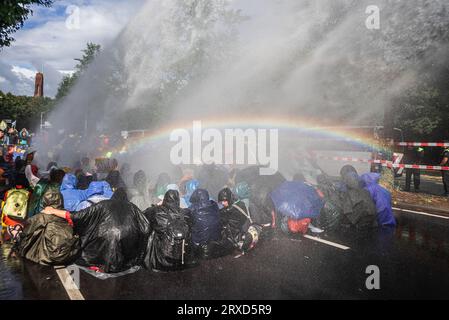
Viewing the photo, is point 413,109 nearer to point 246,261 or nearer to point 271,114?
point 271,114

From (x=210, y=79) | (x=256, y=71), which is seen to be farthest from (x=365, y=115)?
(x=210, y=79)

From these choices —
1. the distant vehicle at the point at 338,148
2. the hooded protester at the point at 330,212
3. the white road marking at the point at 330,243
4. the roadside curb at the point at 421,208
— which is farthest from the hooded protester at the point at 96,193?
the roadside curb at the point at 421,208

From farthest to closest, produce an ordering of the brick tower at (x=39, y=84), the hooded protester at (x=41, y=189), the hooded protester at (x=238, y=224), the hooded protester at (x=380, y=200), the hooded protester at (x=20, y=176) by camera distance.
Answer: the brick tower at (x=39, y=84)
the hooded protester at (x=380, y=200)
the hooded protester at (x=20, y=176)
the hooded protester at (x=41, y=189)
the hooded protester at (x=238, y=224)

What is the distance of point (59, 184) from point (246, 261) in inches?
125

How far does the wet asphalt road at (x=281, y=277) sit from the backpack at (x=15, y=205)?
490 mm

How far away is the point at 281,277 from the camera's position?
4016 millimetres

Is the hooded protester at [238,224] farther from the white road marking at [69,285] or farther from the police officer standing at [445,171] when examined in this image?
the police officer standing at [445,171]

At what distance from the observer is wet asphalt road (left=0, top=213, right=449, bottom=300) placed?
3.53 meters

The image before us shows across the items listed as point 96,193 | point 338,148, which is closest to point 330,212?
point 96,193

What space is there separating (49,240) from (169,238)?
1511mm

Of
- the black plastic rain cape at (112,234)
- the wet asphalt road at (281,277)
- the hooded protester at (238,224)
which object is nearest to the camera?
the wet asphalt road at (281,277)

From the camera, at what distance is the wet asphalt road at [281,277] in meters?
3.53

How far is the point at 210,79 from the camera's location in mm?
11117

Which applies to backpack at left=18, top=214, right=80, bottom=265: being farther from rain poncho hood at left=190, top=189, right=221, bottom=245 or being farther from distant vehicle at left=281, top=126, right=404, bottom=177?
distant vehicle at left=281, top=126, right=404, bottom=177
